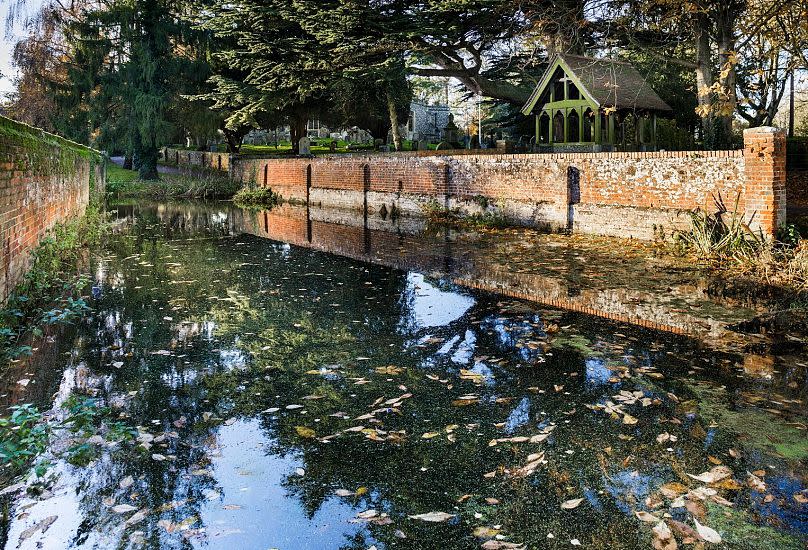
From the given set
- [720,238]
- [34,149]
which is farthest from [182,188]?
[720,238]

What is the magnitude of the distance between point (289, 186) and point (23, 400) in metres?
24.9

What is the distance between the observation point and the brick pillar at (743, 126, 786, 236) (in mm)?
11531

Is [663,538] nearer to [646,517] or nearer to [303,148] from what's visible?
[646,517]

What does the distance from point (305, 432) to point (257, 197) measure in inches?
1044

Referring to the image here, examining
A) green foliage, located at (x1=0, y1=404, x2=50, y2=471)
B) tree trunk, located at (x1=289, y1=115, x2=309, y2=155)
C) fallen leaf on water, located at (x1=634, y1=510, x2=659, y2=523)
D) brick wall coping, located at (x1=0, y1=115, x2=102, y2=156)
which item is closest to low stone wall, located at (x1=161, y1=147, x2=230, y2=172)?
tree trunk, located at (x1=289, y1=115, x2=309, y2=155)

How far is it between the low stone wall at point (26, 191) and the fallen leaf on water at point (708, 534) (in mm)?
6579

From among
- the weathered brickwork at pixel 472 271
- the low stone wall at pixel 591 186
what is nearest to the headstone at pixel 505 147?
the low stone wall at pixel 591 186

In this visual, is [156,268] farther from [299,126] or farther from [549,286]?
[299,126]

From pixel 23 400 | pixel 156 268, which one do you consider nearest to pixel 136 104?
pixel 156 268

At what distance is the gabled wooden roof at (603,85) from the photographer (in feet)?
78.3

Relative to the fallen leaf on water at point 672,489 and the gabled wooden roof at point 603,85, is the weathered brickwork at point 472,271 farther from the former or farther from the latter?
the gabled wooden roof at point 603,85

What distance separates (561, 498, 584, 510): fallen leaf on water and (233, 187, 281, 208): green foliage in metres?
26.7

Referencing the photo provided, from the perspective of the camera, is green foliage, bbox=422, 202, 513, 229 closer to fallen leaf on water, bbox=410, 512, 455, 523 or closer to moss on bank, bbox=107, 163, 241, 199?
fallen leaf on water, bbox=410, 512, 455, 523

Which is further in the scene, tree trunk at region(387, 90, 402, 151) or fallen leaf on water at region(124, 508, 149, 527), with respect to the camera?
tree trunk at region(387, 90, 402, 151)
